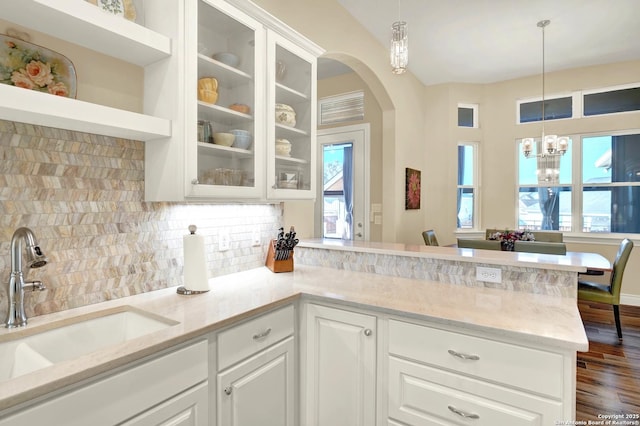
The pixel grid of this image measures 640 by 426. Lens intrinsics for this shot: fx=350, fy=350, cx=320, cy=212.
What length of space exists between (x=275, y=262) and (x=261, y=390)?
86cm

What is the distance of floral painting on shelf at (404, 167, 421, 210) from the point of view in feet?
14.7

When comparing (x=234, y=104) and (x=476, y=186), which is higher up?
(x=234, y=104)

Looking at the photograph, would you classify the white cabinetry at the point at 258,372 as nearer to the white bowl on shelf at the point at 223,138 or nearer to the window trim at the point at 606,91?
the white bowl on shelf at the point at 223,138

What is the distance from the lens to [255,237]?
2.34 meters

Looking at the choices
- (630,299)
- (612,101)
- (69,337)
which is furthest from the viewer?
(612,101)

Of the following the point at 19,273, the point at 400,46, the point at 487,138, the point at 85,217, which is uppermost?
the point at 487,138

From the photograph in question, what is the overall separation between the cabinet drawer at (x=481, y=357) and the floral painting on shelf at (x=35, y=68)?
5.55ft

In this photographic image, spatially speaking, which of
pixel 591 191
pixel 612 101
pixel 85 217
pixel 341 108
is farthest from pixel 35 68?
pixel 612 101

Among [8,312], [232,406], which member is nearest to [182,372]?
[232,406]

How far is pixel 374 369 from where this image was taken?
1614mm

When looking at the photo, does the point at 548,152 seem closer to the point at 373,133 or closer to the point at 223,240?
the point at 373,133

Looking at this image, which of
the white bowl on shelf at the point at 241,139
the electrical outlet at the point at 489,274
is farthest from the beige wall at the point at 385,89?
the electrical outlet at the point at 489,274

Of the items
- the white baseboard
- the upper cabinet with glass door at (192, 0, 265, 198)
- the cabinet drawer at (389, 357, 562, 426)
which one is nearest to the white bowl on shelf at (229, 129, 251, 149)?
the upper cabinet with glass door at (192, 0, 265, 198)

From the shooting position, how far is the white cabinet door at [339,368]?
1.63 m
